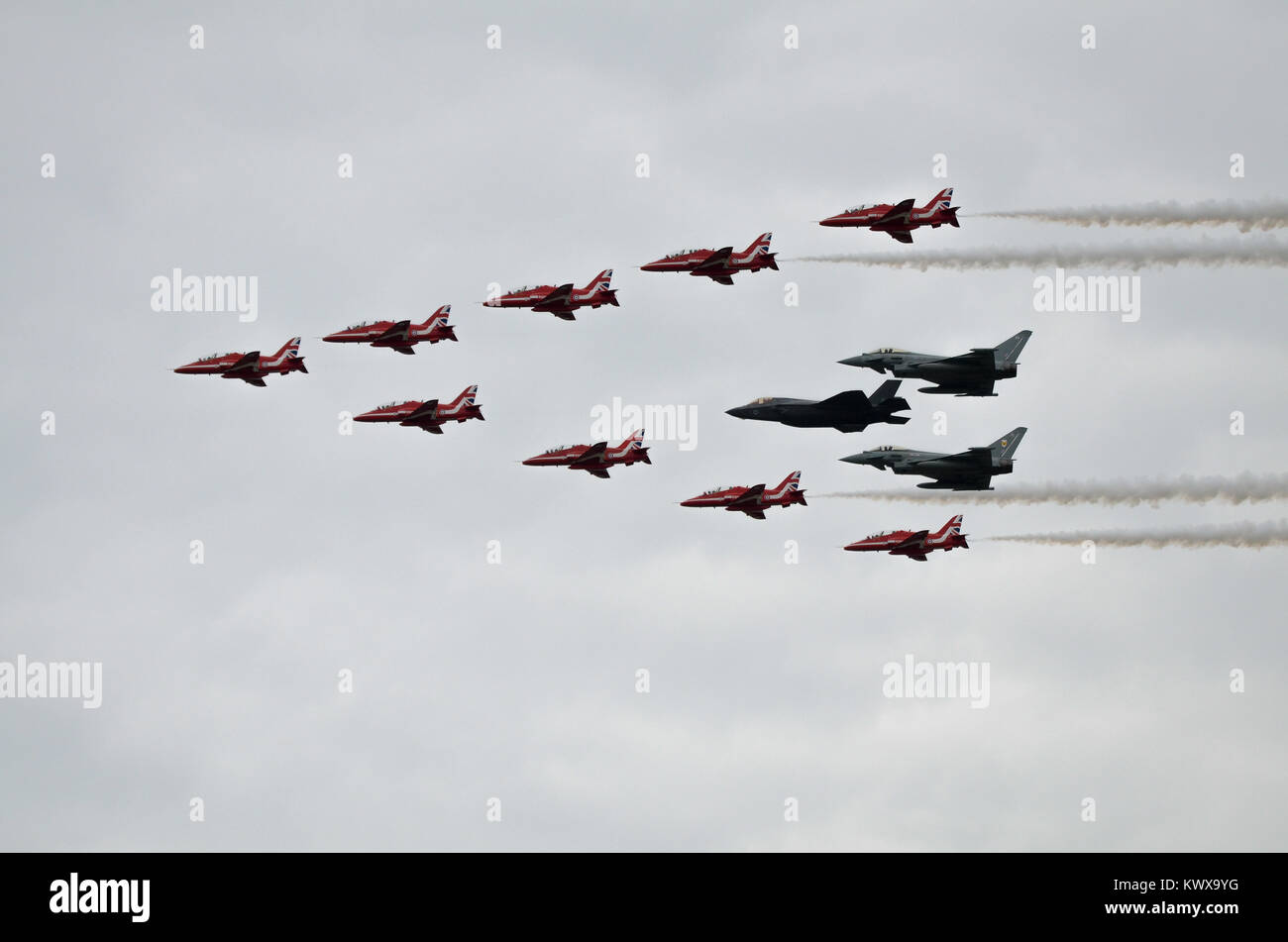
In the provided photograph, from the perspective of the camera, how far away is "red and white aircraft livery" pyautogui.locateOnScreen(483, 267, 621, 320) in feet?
466

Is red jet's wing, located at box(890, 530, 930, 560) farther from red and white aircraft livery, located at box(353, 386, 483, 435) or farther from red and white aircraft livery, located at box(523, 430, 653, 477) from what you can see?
red and white aircraft livery, located at box(353, 386, 483, 435)

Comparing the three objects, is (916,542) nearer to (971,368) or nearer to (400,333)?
(971,368)

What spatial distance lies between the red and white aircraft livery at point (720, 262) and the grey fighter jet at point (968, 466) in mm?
16399

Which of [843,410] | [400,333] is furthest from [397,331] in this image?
[843,410]

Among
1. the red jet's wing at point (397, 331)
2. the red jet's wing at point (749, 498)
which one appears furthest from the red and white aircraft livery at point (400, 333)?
the red jet's wing at point (749, 498)

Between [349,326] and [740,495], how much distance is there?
82.9 feet

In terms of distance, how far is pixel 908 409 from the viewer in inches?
5940

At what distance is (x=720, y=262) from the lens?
14138 cm

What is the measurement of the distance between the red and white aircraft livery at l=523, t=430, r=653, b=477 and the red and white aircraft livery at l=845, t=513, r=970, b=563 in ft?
51.3

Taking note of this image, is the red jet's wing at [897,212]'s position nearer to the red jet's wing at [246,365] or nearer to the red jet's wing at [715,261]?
the red jet's wing at [715,261]

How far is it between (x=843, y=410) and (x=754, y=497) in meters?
9.31

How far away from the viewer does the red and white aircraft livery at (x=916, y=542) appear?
149 m

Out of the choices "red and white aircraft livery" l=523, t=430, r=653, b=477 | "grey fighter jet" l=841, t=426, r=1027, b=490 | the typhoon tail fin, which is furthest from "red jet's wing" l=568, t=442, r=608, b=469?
the typhoon tail fin
